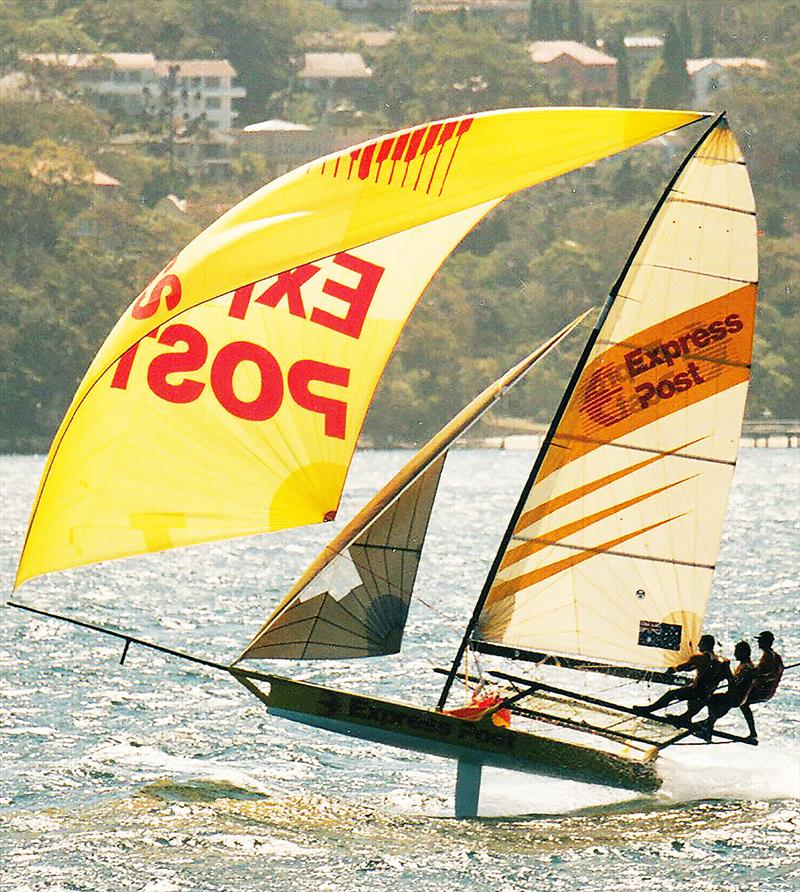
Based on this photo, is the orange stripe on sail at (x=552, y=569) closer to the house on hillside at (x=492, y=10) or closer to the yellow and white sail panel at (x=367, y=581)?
the yellow and white sail panel at (x=367, y=581)

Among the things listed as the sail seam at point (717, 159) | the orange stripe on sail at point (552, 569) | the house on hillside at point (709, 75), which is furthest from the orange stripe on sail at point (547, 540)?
the house on hillside at point (709, 75)

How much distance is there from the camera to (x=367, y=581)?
54.6 feet

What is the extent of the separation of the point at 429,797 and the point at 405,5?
177983 mm

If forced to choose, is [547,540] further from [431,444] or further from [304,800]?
[304,800]

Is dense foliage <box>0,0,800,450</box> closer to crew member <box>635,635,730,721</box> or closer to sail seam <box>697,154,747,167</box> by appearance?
crew member <box>635,635,730,721</box>

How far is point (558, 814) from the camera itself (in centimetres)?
1736

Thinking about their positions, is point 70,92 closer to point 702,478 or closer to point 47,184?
point 47,184

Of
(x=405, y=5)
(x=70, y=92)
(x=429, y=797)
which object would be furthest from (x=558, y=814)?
(x=405, y=5)

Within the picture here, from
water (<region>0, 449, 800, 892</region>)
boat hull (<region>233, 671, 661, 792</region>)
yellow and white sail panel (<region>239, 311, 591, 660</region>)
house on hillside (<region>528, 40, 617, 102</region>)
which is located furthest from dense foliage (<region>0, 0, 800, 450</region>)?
boat hull (<region>233, 671, 661, 792</region>)

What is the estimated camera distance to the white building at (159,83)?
467 feet

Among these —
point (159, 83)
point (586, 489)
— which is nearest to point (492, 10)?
point (159, 83)

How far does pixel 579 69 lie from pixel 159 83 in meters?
32.5

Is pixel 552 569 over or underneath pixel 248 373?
underneath

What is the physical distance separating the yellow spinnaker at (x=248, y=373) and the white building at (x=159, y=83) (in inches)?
4904
